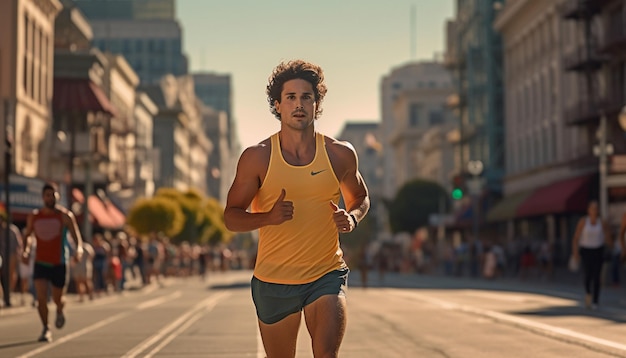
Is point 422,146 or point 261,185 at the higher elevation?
point 422,146

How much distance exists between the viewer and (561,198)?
59.2m

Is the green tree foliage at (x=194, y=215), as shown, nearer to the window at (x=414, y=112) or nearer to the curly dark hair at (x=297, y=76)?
the window at (x=414, y=112)

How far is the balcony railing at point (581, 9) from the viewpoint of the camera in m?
56.3

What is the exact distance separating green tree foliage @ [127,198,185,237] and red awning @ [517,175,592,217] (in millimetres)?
22040

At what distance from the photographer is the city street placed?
1513cm

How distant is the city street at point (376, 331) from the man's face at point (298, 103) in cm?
693

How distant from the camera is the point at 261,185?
760cm

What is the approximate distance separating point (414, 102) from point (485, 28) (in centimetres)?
7438

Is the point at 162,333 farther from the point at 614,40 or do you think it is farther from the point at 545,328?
the point at 614,40

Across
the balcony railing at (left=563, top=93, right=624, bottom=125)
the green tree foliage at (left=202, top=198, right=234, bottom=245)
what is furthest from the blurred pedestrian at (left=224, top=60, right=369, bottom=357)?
the green tree foliage at (left=202, top=198, right=234, bottom=245)

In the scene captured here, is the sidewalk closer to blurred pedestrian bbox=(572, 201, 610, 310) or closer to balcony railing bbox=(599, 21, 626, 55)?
blurred pedestrian bbox=(572, 201, 610, 310)

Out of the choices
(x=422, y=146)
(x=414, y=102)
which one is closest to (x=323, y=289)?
(x=422, y=146)

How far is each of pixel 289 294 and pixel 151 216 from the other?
2853 inches

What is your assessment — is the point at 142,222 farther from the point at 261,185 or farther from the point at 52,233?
the point at 261,185
